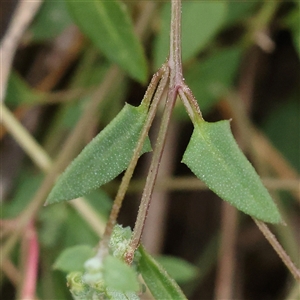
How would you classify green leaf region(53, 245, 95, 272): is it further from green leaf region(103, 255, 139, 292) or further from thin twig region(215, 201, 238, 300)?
thin twig region(215, 201, 238, 300)

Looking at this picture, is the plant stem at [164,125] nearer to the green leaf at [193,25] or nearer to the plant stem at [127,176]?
the plant stem at [127,176]

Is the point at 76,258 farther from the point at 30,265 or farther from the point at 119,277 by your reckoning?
the point at 30,265

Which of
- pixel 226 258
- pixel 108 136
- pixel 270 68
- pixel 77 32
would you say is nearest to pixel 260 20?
pixel 270 68

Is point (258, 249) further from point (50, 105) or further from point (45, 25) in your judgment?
point (45, 25)

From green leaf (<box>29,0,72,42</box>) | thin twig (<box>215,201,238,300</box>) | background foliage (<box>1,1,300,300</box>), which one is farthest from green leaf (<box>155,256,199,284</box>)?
green leaf (<box>29,0,72,42</box>)

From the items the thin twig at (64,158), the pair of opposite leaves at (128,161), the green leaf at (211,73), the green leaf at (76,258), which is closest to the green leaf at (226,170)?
the pair of opposite leaves at (128,161)

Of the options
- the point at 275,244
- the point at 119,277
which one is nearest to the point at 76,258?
the point at 119,277
